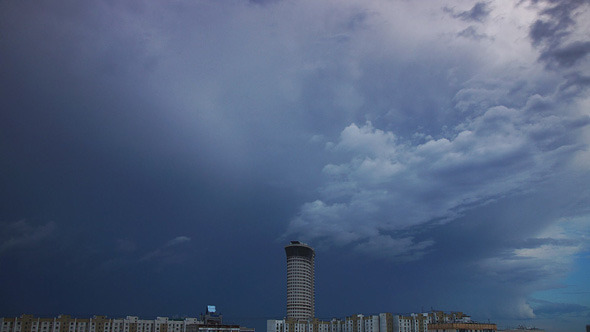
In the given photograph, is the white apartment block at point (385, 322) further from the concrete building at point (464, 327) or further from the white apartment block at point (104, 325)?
the white apartment block at point (104, 325)

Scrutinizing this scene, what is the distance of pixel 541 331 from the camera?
5650 inches

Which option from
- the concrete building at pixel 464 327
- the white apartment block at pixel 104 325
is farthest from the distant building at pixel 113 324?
the concrete building at pixel 464 327

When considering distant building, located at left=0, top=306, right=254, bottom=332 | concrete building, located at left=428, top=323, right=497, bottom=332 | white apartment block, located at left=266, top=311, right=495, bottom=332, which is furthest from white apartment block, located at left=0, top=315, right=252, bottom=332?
concrete building, located at left=428, top=323, right=497, bottom=332

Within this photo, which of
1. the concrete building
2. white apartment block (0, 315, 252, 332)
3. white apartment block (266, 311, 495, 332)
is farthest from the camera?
white apartment block (266, 311, 495, 332)

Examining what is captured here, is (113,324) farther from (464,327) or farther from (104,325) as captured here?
(464,327)

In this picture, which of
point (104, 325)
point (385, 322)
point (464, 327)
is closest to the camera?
point (464, 327)

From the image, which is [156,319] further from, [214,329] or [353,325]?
[353,325]

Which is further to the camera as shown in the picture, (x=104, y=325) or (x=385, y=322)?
(x=385, y=322)

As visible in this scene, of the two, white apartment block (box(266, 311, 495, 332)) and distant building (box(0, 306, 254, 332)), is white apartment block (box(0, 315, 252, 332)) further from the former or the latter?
white apartment block (box(266, 311, 495, 332))

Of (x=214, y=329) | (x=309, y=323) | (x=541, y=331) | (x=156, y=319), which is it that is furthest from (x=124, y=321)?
(x=541, y=331)

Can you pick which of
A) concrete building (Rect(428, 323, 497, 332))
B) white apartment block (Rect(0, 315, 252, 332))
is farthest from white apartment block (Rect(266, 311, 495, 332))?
white apartment block (Rect(0, 315, 252, 332))

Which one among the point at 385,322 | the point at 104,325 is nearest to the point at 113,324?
the point at 104,325

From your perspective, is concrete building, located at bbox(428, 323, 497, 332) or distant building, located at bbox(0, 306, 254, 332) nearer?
concrete building, located at bbox(428, 323, 497, 332)

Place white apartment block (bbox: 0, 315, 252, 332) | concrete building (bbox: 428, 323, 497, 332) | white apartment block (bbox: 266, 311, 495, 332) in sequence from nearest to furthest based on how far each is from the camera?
1. concrete building (bbox: 428, 323, 497, 332)
2. white apartment block (bbox: 0, 315, 252, 332)
3. white apartment block (bbox: 266, 311, 495, 332)
